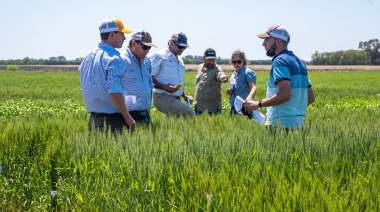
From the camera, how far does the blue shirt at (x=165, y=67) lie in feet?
23.2

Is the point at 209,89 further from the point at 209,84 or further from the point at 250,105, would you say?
the point at 250,105

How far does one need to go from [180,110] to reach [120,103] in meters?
1.97

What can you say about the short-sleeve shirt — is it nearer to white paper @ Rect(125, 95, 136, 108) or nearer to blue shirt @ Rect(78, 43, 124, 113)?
white paper @ Rect(125, 95, 136, 108)

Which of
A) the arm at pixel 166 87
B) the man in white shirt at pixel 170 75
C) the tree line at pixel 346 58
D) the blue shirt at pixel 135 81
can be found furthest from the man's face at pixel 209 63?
the tree line at pixel 346 58

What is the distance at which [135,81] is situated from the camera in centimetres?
602

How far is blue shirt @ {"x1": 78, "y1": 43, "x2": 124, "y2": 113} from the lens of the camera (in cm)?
522

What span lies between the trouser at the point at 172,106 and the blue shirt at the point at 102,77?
5.73 ft

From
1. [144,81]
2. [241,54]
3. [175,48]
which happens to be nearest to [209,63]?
[241,54]

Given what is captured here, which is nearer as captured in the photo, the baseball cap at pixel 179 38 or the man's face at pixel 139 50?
the man's face at pixel 139 50

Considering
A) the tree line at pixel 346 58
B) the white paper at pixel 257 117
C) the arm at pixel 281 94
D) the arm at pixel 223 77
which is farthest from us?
the tree line at pixel 346 58

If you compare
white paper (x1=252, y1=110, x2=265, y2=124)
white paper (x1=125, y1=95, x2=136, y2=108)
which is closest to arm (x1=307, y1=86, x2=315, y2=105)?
white paper (x1=252, y1=110, x2=265, y2=124)

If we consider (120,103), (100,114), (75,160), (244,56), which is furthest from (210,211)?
(244,56)

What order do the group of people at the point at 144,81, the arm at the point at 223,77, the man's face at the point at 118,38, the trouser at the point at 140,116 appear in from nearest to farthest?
the group of people at the point at 144,81
the man's face at the point at 118,38
the trouser at the point at 140,116
the arm at the point at 223,77

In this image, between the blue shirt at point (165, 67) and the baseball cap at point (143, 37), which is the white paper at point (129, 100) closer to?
the baseball cap at point (143, 37)
